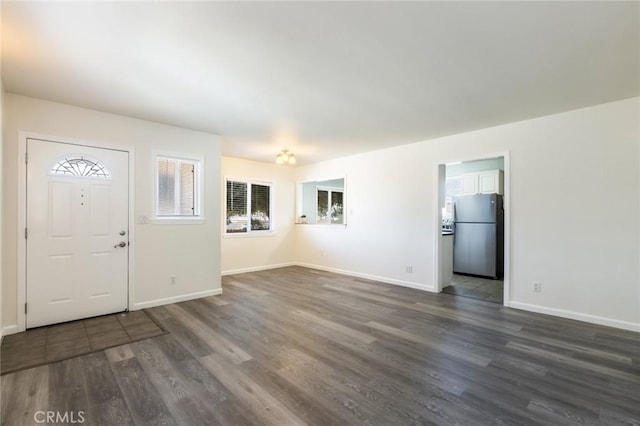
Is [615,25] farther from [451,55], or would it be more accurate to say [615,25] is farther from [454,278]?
[454,278]

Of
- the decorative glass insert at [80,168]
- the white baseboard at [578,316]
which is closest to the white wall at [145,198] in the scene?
the decorative glass insert at [80,168]

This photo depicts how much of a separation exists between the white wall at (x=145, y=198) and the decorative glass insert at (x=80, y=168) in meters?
0.28

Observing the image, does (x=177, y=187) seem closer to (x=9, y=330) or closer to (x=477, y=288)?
(x=9, y=330)

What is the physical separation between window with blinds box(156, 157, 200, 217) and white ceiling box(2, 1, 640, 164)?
0.79 meters

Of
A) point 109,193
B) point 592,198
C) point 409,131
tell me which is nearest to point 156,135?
point 109,193

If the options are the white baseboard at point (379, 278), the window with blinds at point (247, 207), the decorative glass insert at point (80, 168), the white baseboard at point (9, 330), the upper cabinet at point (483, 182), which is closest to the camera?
the white baseboard at point (9, 330)

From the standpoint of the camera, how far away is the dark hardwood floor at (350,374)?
1.92m

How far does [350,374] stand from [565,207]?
11.6 feet

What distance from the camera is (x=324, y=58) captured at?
2.47 m

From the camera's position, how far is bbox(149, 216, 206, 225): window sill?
421cm

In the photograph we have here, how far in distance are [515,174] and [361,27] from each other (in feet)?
10.9

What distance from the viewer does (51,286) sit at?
11.3ft

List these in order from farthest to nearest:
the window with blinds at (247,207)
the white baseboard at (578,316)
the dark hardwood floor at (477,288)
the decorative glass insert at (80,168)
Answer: the window with blinds at (247,207)
the dark hardwood floor at (477,288)
the decorative glass insert at (80,168)
the white baseboard at (578,316)

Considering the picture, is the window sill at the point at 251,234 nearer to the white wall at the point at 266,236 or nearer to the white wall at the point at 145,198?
the white wall at the point at 266,236
